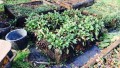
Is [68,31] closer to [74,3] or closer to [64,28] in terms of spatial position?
[64,28]

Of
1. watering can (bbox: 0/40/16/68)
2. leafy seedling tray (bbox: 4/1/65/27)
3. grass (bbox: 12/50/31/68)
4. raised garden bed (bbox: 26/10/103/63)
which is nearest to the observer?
watering can (bbox: 0/40/16/68)

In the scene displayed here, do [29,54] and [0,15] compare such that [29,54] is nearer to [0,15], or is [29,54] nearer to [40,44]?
[40,44]

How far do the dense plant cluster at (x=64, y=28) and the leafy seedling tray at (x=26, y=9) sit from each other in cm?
55

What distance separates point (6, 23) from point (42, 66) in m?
2.20

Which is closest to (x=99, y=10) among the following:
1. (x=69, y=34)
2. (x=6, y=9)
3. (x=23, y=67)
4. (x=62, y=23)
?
(x=62, y=23)

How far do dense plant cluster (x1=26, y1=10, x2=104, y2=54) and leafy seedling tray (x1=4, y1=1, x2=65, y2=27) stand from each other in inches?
21.8

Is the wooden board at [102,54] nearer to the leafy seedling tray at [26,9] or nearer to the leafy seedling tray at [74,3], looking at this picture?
the leafy seedling tray at [74,3]

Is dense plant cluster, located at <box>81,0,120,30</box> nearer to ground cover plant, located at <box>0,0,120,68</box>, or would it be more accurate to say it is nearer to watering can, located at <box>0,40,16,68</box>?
ground cover plant, located at <box>0,0,120,68</box>

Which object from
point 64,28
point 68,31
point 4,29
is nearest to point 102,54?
point 68,31

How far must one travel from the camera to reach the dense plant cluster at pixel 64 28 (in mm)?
6285

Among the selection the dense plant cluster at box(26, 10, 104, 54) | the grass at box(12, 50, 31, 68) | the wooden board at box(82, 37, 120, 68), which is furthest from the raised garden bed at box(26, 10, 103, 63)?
the wooden board at box(82, 37, 120, 68)

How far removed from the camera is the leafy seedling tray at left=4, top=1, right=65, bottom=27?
778cm

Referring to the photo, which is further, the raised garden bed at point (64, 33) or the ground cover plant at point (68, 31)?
the raised garden bed at point (64, 33)

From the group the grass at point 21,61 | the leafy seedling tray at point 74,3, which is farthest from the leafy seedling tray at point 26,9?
the grass at point 21,61
